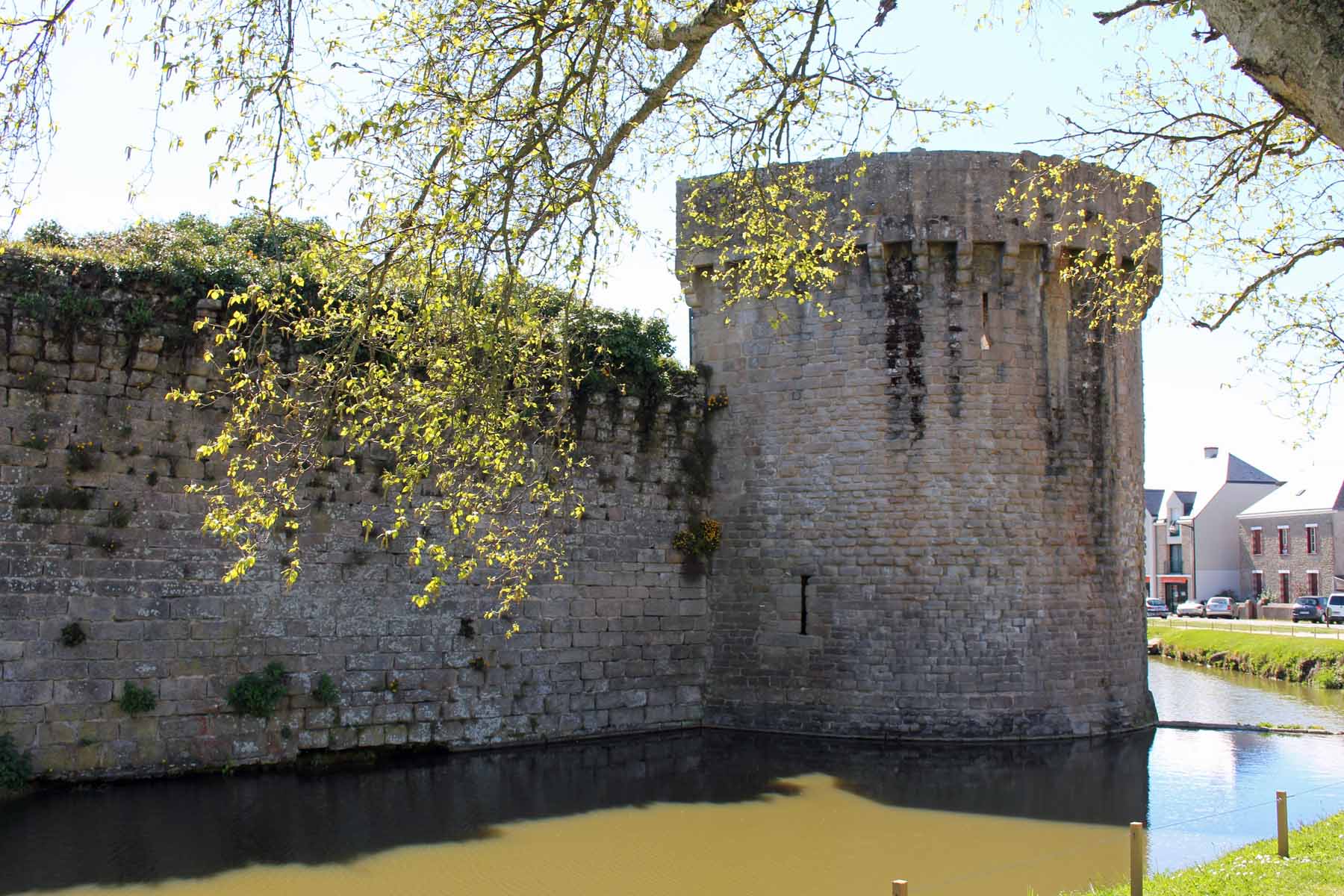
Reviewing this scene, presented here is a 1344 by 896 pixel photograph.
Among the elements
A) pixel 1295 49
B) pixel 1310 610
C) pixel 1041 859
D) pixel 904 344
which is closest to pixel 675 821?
pixel 1041 859

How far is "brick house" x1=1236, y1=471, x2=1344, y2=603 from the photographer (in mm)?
37625

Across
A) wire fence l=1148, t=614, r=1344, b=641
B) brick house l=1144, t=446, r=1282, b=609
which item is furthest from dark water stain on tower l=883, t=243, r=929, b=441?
brick house l=1144, t=446, r=1282, b=609

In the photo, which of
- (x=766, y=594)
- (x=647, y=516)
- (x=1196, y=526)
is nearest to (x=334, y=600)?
(x=647, y=516)

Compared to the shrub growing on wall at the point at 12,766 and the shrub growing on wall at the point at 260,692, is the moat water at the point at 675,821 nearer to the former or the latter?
the shrub growing on wall at the point at 12,766

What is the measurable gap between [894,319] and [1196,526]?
121 ft

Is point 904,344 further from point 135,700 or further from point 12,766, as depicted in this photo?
point 12,766

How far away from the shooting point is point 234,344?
33.7 feet

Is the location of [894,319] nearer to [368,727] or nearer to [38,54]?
[368,727]

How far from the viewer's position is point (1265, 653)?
22.0 meters

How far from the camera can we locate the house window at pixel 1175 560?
46906 millimetres

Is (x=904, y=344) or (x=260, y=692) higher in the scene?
(x=904, y=344)

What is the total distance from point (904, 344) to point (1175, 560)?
39.4 m

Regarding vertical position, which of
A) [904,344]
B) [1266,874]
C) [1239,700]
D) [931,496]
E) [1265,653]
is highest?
[904,344]

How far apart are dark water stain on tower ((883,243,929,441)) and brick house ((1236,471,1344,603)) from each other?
30.9 meters
